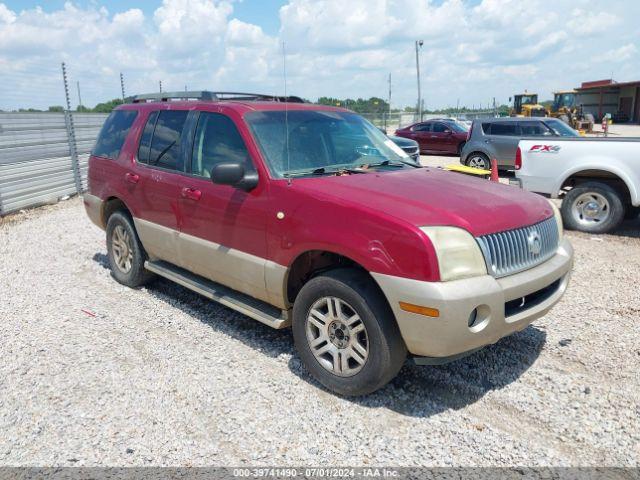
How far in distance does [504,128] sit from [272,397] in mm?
13072

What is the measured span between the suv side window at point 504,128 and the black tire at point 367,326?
1259 cm

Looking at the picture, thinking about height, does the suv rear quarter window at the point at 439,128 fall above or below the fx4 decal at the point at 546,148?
above

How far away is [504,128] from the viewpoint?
47.7 feet

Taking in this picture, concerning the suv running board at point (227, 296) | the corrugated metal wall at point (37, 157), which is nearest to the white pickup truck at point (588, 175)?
the suv running board at point (227, 296)

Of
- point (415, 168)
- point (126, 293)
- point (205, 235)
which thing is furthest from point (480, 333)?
point (126, 293)

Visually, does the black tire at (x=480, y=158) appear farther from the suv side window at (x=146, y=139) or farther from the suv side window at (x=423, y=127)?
the suv side window at (x=146, y=139)

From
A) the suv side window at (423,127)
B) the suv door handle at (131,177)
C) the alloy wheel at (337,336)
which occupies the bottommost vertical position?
the alloy wheel at (337,336)

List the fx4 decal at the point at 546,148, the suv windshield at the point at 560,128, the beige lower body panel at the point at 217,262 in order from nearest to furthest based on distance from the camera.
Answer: the beige lower body panel at the point at 217,262
the fx4 decal at the point at 546,148
the suv windshield at the point at 560,128

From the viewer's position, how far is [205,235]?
4.34 meters

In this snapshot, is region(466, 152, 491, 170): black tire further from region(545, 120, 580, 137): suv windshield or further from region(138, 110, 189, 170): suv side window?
region(138, 110, 189, 170): suv side window

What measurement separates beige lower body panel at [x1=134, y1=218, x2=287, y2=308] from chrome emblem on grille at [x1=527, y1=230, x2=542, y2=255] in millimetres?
1658

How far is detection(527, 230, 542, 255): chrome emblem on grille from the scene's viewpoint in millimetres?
3361

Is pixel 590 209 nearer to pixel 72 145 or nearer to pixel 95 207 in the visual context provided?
pixel 95 207

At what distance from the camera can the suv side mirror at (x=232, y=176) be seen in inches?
143
